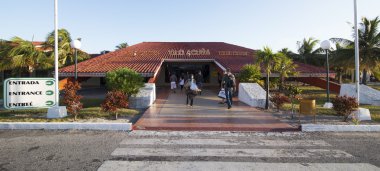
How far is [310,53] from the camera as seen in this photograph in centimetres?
3288

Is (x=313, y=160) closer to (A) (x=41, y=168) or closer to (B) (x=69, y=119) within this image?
(A) (x=41, y=168)

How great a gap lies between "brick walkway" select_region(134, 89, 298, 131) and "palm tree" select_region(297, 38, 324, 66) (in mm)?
Answer: 23912

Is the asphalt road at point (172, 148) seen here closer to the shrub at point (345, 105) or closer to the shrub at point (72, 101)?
the shrub at point (345, 105)

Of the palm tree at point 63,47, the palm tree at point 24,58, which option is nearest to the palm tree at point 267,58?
the palm tree at point 24,58

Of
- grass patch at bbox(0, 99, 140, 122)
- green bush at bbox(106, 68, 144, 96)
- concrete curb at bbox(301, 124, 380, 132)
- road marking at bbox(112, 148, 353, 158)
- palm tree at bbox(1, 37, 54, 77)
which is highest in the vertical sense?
palm tree at bbox(1, 37, 54, 77)

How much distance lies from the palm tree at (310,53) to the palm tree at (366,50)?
774 centimetres

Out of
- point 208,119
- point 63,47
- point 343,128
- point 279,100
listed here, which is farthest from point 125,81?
point 63,47

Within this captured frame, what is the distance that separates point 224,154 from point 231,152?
226mm

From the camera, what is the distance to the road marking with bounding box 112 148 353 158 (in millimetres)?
5559

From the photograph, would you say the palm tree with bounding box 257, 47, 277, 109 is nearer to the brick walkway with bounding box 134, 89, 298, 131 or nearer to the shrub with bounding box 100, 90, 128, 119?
the brick walkway with bounding box 134, 89, 298, 131

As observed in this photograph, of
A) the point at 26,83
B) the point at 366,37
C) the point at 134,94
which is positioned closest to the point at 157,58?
the point at 134,94

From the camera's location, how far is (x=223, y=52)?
25.0 meters

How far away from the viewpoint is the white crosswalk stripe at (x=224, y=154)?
4.88 meters

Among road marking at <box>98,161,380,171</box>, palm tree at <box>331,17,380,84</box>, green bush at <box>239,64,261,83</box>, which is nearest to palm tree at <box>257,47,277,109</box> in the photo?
green bush at <box>239,64,261,83</box>
